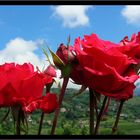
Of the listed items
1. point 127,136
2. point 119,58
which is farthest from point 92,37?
point 127,136

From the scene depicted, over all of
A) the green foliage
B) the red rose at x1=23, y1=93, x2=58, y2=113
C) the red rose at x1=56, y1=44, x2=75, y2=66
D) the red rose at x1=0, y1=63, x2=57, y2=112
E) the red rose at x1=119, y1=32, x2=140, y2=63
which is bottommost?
the green foliage

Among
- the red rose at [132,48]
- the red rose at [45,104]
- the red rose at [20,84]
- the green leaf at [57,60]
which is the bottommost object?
the red rose at [45,104]

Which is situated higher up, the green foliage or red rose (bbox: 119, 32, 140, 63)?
red rose (bbox: 119, 32, 140, 63)

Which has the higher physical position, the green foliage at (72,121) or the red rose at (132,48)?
the red rose at (132,48)
